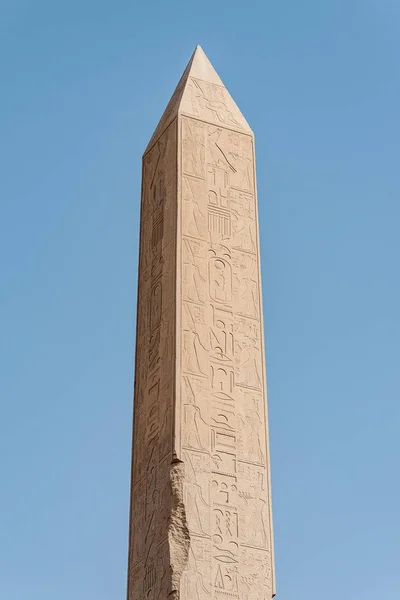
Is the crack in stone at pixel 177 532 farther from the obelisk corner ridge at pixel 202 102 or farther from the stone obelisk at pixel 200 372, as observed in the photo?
the obelisk corner ridge at pixel 202 102

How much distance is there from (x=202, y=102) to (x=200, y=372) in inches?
102

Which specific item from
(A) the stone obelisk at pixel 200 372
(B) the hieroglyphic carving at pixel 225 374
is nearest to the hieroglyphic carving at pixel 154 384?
(A) the stone obelisk at pixel 200 372

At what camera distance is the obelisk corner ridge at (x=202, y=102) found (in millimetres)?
11727

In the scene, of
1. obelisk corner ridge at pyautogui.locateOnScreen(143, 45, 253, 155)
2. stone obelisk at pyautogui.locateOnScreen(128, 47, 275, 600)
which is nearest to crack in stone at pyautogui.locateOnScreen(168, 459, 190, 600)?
stone obelisk at pyautogui.locateOnScreen(128, 47, 275, 600)

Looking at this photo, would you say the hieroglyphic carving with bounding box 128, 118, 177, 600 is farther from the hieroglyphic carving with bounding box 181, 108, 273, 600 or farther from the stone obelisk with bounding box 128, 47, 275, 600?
the hieroglyphic carving with bounding box 181, 108, 273, 600

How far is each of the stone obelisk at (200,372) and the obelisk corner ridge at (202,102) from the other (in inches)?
0.6

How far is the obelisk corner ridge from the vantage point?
38.5ft

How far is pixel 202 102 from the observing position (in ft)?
38.9

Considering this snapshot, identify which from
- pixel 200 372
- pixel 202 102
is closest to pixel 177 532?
pixel 200 372

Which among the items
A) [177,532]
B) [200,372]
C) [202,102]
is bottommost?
[177,532]

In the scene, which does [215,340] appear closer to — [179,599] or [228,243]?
[228,243]

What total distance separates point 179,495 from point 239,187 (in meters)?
2.81

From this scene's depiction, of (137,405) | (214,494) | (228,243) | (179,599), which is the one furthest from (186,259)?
(179,599)

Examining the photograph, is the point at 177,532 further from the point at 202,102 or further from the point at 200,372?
the point at 202,102
